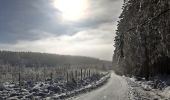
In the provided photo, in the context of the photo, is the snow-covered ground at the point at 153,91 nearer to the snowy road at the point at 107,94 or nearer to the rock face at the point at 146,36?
the snowy road at the point at 107,94

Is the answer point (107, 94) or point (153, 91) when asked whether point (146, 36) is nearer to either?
point (153, 91)

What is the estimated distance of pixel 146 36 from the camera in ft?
126

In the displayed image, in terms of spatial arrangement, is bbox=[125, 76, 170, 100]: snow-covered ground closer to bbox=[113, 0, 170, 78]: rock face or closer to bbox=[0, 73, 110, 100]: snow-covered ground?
bbox=[113, 0, 170, 78]: rock face

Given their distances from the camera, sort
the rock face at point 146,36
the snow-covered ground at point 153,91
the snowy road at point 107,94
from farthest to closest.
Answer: the snow-covered ground at point 153,91 < the snowy road at point 107,94 < the rock face at point 146,36

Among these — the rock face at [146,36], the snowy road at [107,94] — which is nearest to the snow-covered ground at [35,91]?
the snowy road at [107,94]

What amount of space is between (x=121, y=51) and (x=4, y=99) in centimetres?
1502

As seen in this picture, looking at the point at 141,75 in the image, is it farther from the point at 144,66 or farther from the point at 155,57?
the point at 155,57

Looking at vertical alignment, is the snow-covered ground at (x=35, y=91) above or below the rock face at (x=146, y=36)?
below

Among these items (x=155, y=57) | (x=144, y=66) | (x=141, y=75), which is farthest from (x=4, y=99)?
(x=141, y=75)

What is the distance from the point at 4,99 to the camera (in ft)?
88.1

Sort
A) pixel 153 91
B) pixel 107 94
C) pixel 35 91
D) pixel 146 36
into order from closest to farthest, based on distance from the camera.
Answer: pixel 107 94 → pixel 35 91 → pixel 153 91 → pixel 146 36

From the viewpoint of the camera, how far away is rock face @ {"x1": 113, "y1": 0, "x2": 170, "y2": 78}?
47.9 ft

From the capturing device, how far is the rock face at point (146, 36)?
575 inches

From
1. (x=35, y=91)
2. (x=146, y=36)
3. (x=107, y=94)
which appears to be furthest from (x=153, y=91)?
(x=35, y=91)
